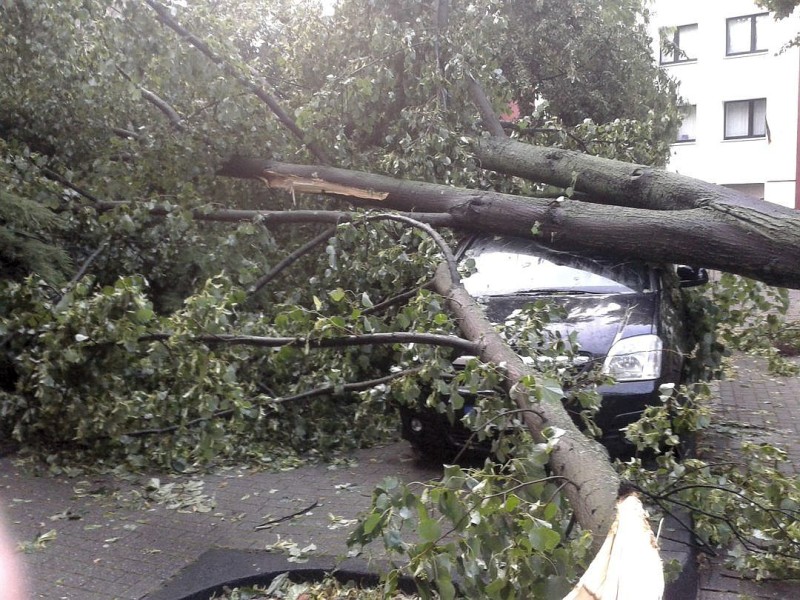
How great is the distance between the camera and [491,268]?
644cm

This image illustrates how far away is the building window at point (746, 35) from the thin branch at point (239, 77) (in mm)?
25929

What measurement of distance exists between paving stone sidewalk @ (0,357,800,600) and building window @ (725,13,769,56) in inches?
1015

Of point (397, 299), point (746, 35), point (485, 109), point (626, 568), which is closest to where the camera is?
point (626, 568)

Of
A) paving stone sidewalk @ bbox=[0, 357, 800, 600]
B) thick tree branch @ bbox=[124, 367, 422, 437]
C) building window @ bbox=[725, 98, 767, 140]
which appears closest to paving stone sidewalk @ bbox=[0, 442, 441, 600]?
paving stone sidewalk @ bbox=[0, 357, 800, 600]

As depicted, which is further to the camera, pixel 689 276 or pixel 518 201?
pixel 689 276

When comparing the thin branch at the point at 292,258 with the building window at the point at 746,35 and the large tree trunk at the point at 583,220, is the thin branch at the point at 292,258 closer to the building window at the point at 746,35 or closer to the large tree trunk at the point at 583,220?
the large tree trunk at the point at 583,220

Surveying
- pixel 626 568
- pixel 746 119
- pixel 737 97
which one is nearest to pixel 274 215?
pixel 626 568

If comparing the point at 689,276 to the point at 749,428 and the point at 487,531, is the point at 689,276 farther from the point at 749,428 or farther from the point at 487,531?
the point at 487,531

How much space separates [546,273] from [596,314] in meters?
0.67

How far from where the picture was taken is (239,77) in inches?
263

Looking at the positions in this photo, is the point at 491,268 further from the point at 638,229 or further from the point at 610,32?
the point at 610,32

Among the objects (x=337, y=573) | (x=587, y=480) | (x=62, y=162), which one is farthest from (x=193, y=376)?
(x=62, y=162)

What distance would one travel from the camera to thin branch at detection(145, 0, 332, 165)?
6461 millimetres

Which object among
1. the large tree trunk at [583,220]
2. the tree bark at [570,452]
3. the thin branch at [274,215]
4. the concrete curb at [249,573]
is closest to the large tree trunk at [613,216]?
the large tree trunk at [583,220]
